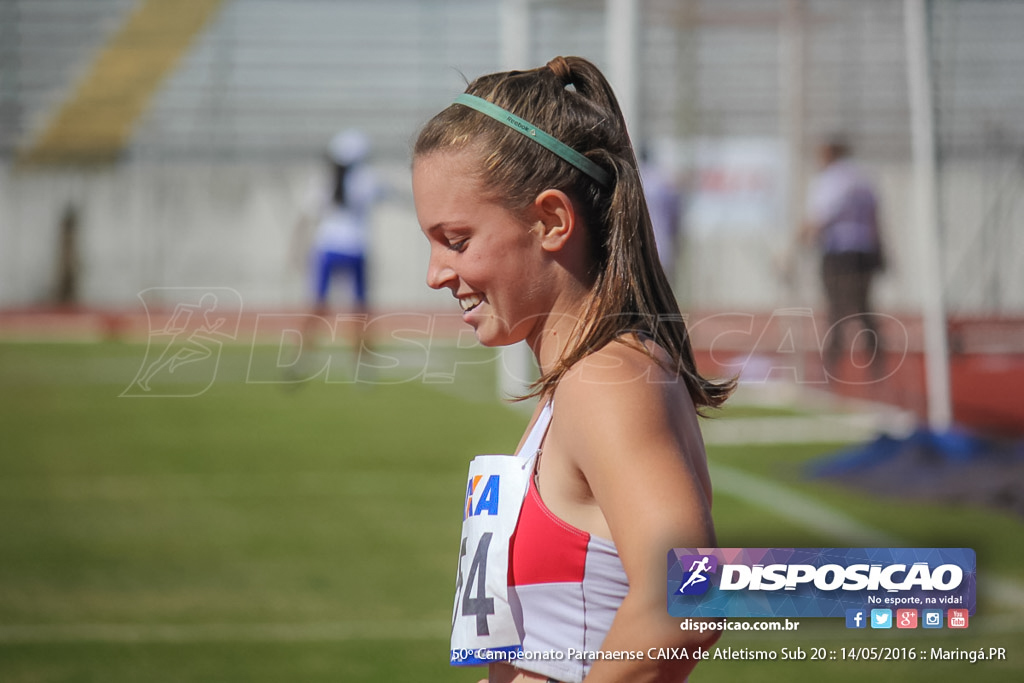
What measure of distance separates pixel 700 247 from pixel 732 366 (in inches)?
182

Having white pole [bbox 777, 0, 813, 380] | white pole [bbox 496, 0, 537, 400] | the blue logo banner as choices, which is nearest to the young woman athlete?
the blue logo banner

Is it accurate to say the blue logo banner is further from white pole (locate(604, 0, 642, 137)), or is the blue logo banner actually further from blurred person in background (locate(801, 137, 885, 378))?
blurred person in background (locate(801, 137, 885, 378))

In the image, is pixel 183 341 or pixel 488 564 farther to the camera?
pixel 183 341

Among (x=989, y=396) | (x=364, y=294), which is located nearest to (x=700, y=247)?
(x=364, y=294)

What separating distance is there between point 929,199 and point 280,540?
3.81 metres

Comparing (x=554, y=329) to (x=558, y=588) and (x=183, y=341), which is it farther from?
(x=183, y=341)

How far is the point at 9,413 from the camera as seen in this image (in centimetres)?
947

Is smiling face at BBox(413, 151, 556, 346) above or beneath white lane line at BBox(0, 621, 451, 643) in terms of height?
beneath

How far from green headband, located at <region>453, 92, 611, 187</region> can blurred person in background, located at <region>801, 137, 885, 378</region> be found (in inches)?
362

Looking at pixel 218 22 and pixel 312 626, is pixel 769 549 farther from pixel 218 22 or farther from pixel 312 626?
pixel 218 22

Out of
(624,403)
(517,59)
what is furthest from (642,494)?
(517,59)

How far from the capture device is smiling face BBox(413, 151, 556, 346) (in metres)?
1.31

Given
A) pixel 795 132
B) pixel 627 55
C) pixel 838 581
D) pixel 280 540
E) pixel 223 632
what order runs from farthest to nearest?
pixel 795 132
pixel 627 55
pixel 280 540
pixel 223 632
pixel 838 581

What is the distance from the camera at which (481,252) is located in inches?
51.9
